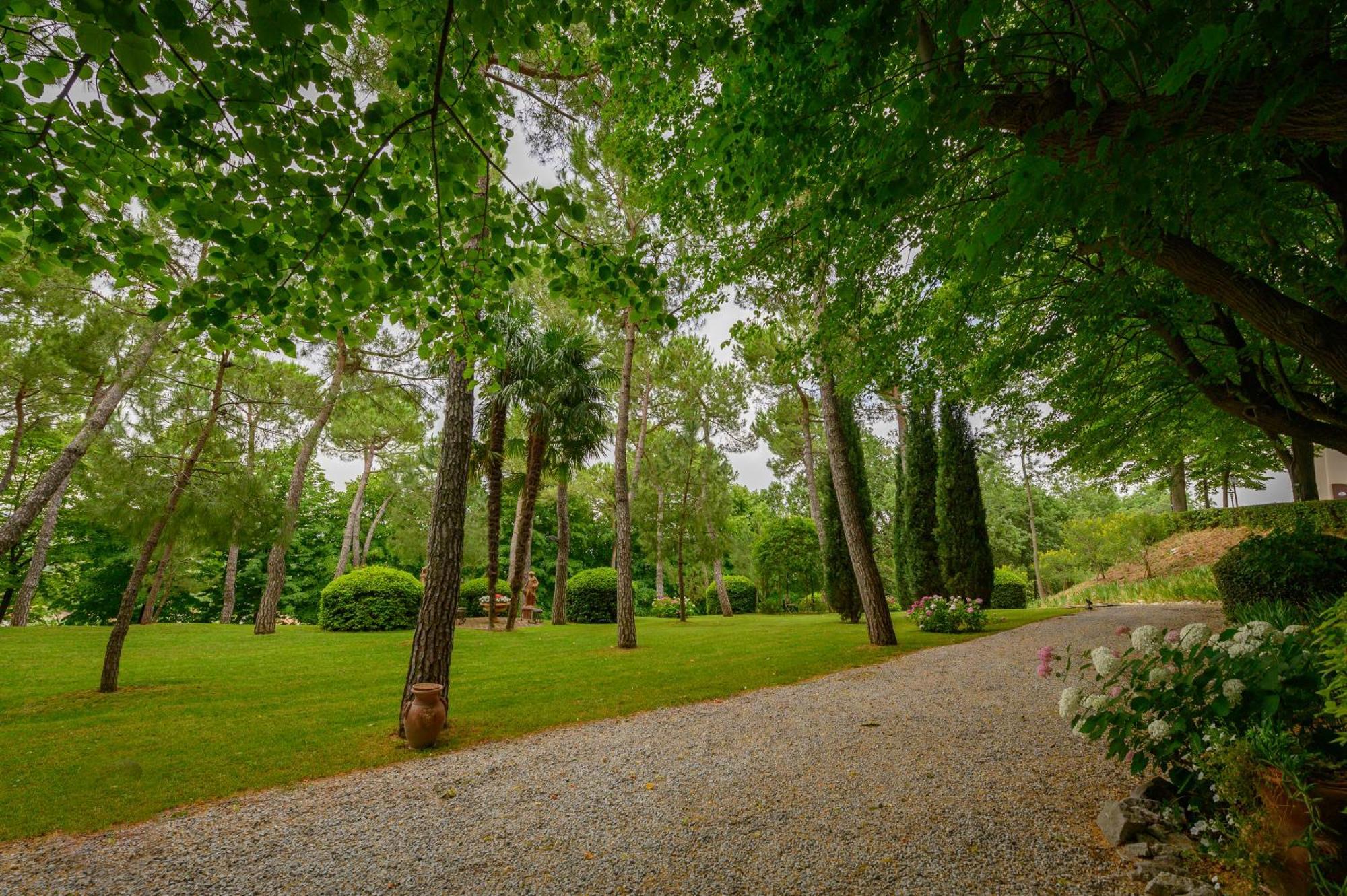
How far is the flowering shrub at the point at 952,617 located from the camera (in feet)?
33.4

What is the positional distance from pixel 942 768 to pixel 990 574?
1194 centimetres

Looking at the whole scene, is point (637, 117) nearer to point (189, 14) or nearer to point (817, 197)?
point (817, 197)

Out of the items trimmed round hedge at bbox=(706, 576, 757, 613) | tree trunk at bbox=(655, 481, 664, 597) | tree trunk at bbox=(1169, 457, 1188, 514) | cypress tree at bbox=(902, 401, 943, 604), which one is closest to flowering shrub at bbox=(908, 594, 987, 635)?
cypress tree at bbox=(902, 401, 943, 604)

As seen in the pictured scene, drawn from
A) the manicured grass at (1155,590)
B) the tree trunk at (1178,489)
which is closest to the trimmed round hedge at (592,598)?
the manicured grass at (1155,590)

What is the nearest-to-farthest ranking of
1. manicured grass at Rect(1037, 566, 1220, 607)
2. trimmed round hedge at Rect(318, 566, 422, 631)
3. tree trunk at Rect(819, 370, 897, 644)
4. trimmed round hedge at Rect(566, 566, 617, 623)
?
1. tree trunk at Rect(819, 370, 897, 644)
2. manicured grass at Rect(1037, 566, 1220, 607)
3. trimmed round hedge at Rect(318, 566, 422, 631)
4. trimmed round hedge at Rect(566, 566, 617, 623)

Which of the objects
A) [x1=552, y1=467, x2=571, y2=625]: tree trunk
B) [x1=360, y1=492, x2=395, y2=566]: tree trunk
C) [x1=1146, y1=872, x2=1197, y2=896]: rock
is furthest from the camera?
[x1=360, y1=492, x2=395, y2=566]: tree trunk

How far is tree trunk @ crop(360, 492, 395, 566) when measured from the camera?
2415cm

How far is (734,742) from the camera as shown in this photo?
414 centimetres

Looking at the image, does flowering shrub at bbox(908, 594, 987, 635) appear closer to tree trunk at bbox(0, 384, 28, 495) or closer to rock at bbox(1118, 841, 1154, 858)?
rock at bbox(1118, 841, 1154, 858)

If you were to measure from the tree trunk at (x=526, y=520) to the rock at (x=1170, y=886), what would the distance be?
12.7m

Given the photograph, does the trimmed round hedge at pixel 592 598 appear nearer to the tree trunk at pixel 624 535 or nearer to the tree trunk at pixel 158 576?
the tree trunk at pixel 624 535

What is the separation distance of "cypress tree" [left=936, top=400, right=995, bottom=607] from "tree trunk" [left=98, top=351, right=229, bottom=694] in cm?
1458

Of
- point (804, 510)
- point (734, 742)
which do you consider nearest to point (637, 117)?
point (734, 742)

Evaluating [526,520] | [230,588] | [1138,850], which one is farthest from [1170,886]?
[230,588]
